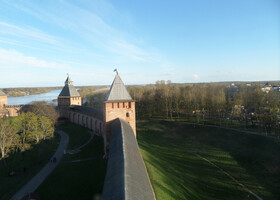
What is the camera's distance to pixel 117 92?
57.5ft

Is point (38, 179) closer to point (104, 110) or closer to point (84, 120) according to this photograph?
point (104, 110)

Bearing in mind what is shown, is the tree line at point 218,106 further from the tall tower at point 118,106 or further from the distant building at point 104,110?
the tall tower at point 118,106

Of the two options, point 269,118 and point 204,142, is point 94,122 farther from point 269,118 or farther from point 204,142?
point 269,118

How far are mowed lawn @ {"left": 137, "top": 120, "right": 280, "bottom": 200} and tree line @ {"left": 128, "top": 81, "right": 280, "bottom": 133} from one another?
5461mm

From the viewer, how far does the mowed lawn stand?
14.1 metres

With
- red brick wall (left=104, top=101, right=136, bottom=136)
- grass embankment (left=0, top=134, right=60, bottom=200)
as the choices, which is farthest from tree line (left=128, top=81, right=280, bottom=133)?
grass embankment (left=0, top=134, right=60, bottom=200)

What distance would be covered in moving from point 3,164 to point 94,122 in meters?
12.3

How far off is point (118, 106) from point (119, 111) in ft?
1.61

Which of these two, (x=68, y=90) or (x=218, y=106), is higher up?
(x=68, y=90)

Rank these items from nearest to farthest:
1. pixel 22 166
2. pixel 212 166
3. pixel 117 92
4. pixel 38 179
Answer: pixel 38 179 < pixel 117 92 < pixel 22 166 < pixel 212 166

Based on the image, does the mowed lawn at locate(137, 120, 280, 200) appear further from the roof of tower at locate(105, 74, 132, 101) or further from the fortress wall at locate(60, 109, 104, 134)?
the fortress wall at locate(60, 109, 104, 134)

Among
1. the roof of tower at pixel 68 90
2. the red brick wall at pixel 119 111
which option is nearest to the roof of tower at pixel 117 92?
the red brick wall at pixel 119 111

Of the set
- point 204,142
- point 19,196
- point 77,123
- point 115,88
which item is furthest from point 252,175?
point 77,123

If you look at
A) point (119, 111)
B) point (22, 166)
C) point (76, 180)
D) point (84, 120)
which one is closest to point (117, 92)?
point (119, 111)
